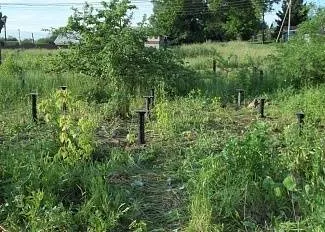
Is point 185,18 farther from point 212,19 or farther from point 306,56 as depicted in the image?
point 306,56

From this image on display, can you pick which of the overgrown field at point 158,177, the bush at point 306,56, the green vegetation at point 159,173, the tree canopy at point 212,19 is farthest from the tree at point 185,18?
the overgrown field at point 158,177

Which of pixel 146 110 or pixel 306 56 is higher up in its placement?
pixel 306 56

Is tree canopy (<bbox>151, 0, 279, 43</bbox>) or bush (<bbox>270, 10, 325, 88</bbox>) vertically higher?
tree canopy (<bbox>151, 0, 279, 43</bbox>)

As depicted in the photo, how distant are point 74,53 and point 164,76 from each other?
2134 millimetres

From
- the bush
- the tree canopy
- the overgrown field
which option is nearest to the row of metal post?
the overgrown field

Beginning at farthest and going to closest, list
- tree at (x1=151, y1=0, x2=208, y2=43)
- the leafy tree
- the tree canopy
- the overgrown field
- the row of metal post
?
the tree canopy → tree at (x1=151, y1=0, x2=208, y2=43) → the leafy tree → the row of metal post → the overgrown field

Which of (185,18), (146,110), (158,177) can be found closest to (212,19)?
(185,18)

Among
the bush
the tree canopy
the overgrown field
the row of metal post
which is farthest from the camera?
the tree canopy

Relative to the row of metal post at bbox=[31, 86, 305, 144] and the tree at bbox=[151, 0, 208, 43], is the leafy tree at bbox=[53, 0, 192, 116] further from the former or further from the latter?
the tree at bbox=[151, 0, 208, 43]

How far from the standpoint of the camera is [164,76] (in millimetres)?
10398

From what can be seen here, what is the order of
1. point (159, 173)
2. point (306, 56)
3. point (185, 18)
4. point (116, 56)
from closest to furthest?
point (159, 173)
point (116, 56)
point (306, 56)
point (185, 18)

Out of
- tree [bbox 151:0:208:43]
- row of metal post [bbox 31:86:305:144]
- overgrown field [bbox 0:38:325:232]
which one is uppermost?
tree [bbox 151:0:208:43]

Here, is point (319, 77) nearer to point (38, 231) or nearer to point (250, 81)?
point (250, 81)

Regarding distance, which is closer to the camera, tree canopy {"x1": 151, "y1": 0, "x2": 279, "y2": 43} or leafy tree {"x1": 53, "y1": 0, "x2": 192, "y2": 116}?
leafy tree {"x1": 53, "y1": 0, "x2": 192, "y2": 116}
